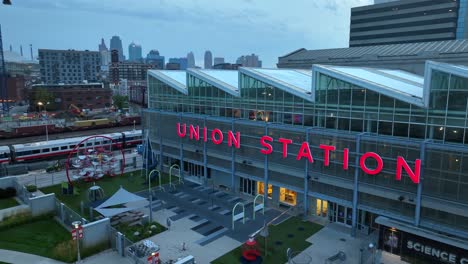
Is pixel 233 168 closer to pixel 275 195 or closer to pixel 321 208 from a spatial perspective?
pixel 275 195

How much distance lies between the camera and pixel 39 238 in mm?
32812

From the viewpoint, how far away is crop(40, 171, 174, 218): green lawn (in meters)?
42.6

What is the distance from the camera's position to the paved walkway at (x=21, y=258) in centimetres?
2864

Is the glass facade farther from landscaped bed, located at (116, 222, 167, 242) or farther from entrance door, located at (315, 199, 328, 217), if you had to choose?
landscaped bed, located at (116, 222, 167, 242)

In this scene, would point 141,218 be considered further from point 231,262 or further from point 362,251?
point 362,251

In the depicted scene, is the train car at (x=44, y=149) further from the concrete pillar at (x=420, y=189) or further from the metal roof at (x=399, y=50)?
the metal roof at (x=399, y=50)

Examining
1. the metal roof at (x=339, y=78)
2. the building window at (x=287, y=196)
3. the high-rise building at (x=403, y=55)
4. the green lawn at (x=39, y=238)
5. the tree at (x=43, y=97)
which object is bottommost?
the green lawn at (x=39, y=238)

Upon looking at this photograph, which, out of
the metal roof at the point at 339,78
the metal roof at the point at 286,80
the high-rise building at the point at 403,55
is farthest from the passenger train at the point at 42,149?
the high-rise building at the point at 403,55

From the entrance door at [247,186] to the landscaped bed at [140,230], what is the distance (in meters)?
13.8

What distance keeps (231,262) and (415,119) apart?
67.9 ft

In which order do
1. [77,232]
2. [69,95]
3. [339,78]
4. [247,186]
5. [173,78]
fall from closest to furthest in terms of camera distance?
[77,232]
[339,78]
[247,186]
[173,78]
[69,95]

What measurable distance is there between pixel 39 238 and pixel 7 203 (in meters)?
13.6

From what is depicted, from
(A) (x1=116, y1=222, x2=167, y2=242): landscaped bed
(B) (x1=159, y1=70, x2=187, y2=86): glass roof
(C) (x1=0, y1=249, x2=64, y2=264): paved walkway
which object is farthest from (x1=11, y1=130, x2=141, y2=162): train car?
(A) (x1=116, y1=222, x2=167, y2=242): landscaped bed

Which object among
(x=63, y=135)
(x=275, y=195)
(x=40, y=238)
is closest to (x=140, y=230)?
(x=40, y=238)
